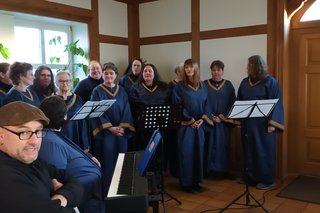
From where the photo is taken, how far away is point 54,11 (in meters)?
4.32

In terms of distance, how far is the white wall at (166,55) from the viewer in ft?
16.7

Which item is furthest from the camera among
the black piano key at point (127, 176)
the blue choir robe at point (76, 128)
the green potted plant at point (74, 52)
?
the green potted plant at point (74, 52)

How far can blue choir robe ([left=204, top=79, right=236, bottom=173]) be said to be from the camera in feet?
14.1

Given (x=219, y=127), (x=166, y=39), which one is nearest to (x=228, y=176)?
(x=219, y=127)

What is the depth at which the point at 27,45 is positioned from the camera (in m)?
4.70

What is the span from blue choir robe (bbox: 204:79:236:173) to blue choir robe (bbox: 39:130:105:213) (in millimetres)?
2487

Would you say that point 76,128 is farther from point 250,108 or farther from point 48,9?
point 250,108

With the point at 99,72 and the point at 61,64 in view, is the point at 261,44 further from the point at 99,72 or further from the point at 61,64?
the point at 61,64

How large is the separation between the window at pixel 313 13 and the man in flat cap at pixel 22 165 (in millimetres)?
3905

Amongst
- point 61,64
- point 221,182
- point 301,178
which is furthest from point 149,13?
point 301,178

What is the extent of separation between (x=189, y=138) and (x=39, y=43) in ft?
8.70

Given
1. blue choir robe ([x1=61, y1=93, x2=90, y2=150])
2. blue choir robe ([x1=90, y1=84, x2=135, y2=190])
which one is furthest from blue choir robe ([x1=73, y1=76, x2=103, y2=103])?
blue choir robe ([x1=61, y1=93, x2=90, y2=150])

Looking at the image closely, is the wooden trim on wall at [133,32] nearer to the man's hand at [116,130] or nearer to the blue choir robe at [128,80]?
the blue choir robe at [128,80]

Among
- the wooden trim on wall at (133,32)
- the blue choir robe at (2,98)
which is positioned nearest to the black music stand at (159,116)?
the blue choir robe at (2,98)
